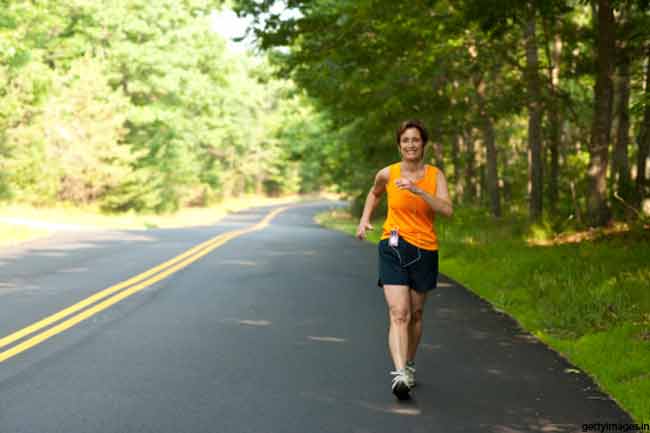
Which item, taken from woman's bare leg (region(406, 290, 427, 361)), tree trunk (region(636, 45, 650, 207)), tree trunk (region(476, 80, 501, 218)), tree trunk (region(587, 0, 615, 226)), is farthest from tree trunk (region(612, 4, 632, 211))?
woman's bare leg (region(406, 290, 427, 361))

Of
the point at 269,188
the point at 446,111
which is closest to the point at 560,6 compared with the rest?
the point at 446,111

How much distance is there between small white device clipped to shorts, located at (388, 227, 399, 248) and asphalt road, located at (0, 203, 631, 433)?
3.53 ft

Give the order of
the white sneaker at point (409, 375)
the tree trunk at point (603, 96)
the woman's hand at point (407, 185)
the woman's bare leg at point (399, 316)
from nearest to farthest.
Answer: the woman's hand at point (407, 185)
the white sneaker at point (409, 375)
the woman's bare leg at point (399, 316)
the tree trunk at point (603, 96)

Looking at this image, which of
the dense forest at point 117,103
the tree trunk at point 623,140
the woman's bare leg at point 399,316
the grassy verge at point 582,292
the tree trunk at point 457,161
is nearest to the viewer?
the woman's bare leg at point 399,316

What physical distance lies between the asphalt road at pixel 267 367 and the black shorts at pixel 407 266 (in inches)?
31.7

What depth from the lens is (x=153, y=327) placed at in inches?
293

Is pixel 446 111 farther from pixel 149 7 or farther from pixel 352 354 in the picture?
pixel 149 7

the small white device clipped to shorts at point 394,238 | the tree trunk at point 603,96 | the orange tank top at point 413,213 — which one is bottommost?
the small white device clipped to shorts at point 394,238

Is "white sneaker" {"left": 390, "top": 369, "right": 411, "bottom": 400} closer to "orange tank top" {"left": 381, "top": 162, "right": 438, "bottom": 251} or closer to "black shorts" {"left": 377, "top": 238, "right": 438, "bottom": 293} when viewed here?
"black shorts" {"left": 377, "top": 238, "right": 438, "bottom": 293}

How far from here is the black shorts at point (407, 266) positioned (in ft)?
17.2

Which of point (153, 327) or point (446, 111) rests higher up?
point (446, 111)

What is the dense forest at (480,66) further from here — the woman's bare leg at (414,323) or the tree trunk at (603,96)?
the woman's bare leg at (414,323)

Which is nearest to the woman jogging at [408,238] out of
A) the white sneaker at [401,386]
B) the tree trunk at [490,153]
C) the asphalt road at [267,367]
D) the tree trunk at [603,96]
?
the white sneaker at [401,386]

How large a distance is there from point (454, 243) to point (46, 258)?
8.15m
